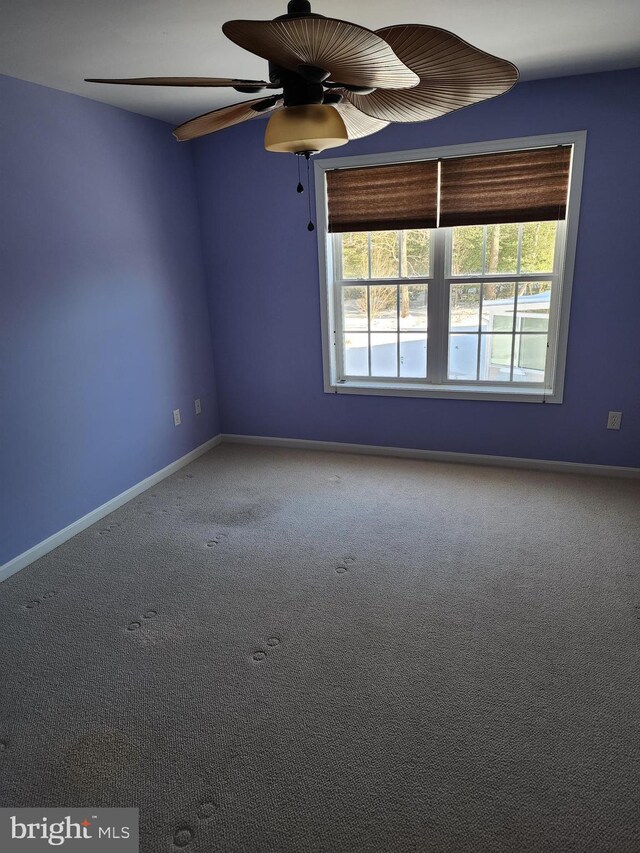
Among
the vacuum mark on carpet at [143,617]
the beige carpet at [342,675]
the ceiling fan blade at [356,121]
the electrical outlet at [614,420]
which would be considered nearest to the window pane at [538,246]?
the electrical outlet at [614,420]

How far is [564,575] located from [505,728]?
3.35 ft

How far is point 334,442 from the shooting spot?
4.36m

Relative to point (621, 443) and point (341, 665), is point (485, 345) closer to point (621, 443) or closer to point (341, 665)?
point (621, 443)

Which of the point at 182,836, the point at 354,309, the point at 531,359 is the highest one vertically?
the point at 354,309

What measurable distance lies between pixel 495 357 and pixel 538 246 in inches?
30.2

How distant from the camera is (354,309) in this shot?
407 centimetres

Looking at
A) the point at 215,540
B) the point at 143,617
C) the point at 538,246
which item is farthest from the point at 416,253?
the point at 143,617

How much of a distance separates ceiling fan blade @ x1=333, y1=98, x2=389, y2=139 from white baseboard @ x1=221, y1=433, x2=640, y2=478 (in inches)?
101

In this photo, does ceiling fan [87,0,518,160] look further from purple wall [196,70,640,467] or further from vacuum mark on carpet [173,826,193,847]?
purple wall [196,70,640,467]

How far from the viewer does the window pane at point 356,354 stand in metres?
4.14

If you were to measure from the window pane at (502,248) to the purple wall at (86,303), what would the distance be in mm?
2166

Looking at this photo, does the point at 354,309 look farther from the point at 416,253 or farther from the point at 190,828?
the point at 190,828

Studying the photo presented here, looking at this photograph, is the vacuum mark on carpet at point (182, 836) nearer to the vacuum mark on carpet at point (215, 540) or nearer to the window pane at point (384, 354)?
the vacuum mark on carpet at point (215, 540)

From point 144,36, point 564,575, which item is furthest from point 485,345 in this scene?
point 144,36
